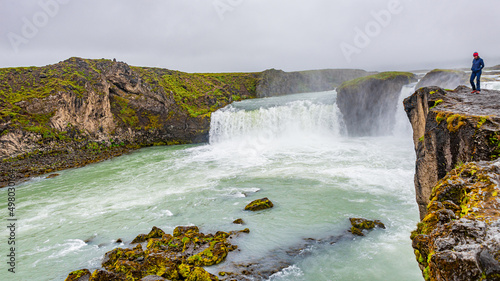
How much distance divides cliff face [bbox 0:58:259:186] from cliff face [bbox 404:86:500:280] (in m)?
31.4

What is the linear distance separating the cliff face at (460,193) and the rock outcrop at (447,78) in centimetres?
2259

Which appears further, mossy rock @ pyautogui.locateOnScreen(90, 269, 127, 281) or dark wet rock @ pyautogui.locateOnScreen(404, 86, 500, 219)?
mossy rock @ pyautogui.locateOnScreen(90, 269, 127, 281)

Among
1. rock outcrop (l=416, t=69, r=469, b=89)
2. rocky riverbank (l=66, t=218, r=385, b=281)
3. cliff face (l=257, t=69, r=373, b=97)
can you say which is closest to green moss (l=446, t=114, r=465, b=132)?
rocky riverbank (l=66, t=218, r=385, b=281)

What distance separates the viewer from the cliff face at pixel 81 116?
29.1 meters

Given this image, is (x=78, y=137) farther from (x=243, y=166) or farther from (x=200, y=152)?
(x=243, y=166)

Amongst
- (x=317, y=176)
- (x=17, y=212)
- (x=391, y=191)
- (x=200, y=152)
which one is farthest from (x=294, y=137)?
(x=17, y=212)

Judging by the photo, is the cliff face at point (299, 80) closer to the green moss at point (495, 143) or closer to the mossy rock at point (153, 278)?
the mossy rock at point (153, 278)

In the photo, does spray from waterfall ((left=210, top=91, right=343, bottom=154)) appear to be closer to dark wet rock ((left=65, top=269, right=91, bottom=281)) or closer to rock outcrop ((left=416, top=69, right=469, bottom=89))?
rock outcrop ((left=416, top=69, right=469, bottom=89))

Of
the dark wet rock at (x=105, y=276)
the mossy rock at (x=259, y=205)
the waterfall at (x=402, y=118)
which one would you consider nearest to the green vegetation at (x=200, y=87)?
the waterfall at (x=402, y=118)

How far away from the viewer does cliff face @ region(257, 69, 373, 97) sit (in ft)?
258

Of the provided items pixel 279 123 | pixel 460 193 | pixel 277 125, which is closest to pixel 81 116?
pixel 277 125

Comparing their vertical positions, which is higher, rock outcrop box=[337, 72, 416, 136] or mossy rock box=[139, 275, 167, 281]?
rock outcrop box=[337, 72, 416, 136]

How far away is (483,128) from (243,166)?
19747mm

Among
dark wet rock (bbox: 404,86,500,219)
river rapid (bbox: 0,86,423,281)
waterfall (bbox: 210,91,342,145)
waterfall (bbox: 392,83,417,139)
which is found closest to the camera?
dark wet rock (bbox: 404,86,500,219)
